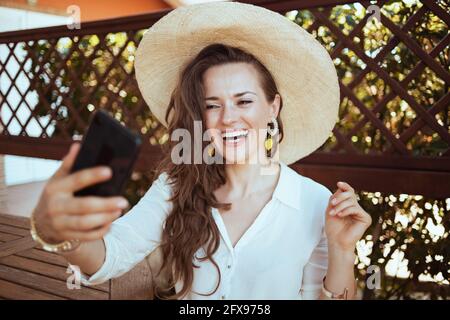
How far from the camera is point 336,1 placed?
68.5 inches

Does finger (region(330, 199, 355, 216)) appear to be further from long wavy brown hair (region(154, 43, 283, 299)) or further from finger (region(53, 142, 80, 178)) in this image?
finger (region(53, 142, 80, 178))

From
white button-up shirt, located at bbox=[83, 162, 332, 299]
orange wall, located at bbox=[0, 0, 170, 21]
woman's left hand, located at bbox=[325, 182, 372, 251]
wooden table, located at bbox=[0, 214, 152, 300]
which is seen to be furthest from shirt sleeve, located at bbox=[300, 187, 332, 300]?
orange wall, located at bbox=[0, 0, 170, 21]

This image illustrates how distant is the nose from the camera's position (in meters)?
1.04

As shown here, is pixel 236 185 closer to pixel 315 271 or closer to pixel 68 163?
pixel 315 271

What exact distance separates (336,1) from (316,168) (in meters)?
0.71

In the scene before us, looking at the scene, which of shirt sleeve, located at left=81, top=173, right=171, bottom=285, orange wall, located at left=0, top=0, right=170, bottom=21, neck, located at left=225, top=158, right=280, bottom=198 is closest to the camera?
shirt sleeve, located at left=81, top=173, right=171, bottom=285

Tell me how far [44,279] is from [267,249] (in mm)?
744

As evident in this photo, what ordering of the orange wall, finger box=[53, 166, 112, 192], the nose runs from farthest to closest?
the orange wall
the nose
finger box=[53, 166, 112, 192]

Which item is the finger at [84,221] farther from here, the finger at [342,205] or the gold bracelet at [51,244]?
the finger at [342,205]

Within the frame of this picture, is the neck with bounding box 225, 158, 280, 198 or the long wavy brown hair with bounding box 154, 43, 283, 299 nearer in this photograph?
the long wavy brown hair with bounding box 154, 43, 283, 299

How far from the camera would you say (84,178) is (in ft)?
1.72

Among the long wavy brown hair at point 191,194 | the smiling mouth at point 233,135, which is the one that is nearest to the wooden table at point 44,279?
the long wavy brown hair at point 191,194

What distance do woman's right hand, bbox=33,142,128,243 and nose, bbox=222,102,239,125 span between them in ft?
1.73

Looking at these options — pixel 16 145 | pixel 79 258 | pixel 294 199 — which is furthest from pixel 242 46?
pixel 16 145
